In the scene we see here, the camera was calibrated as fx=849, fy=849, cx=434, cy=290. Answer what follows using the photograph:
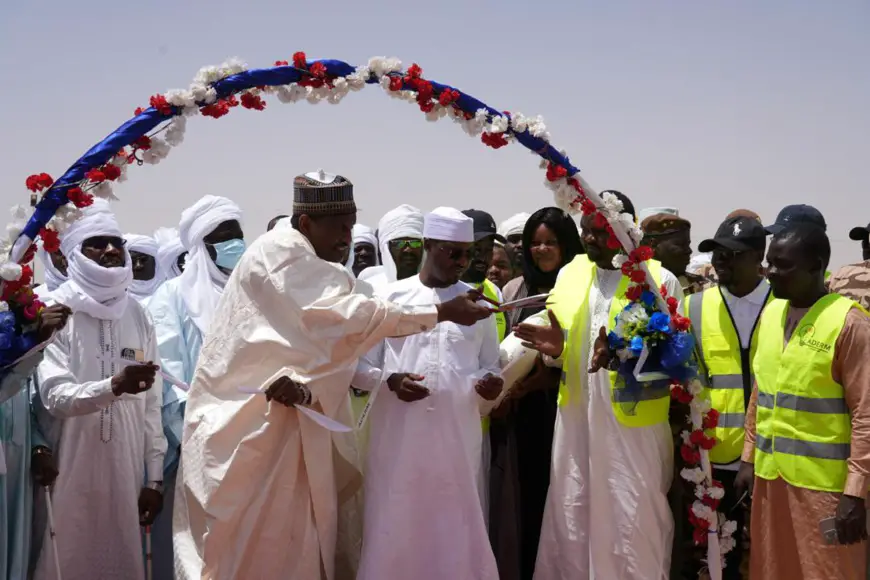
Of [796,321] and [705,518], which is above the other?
[796,321]

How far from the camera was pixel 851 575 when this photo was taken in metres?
4.74

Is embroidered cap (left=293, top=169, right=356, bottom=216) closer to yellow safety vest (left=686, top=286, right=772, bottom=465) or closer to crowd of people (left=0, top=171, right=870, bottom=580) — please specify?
crowd of people (left=0, top=171, right=870, bottom=580)

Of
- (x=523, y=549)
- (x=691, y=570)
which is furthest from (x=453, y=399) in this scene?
(x=691, y=570)

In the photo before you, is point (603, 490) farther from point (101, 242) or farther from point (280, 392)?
point (101, 242)

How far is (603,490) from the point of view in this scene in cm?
552

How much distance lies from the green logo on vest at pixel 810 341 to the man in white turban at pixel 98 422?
13.2 ft

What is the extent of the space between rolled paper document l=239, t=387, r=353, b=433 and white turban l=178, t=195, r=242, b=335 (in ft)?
5.75

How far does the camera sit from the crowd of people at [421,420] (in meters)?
4.94

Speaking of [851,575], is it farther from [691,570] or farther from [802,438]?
[691,570]

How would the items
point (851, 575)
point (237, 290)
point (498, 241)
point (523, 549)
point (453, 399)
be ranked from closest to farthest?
1. point (851, 575)
2. point (237, 290)
3. point (453, 399)
4. point (523, 549)
5. point (498, 241)

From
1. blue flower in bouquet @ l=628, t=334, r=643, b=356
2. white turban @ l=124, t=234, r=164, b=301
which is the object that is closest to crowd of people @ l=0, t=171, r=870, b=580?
blue flower in bouquet @ l=628, t=334, r=643, b=356

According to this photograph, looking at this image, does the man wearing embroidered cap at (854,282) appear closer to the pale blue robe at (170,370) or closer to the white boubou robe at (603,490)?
the white boubou robe at (603,490)

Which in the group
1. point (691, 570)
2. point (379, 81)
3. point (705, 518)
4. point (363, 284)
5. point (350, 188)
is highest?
point (379, 81)

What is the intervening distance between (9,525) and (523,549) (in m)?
3.54
